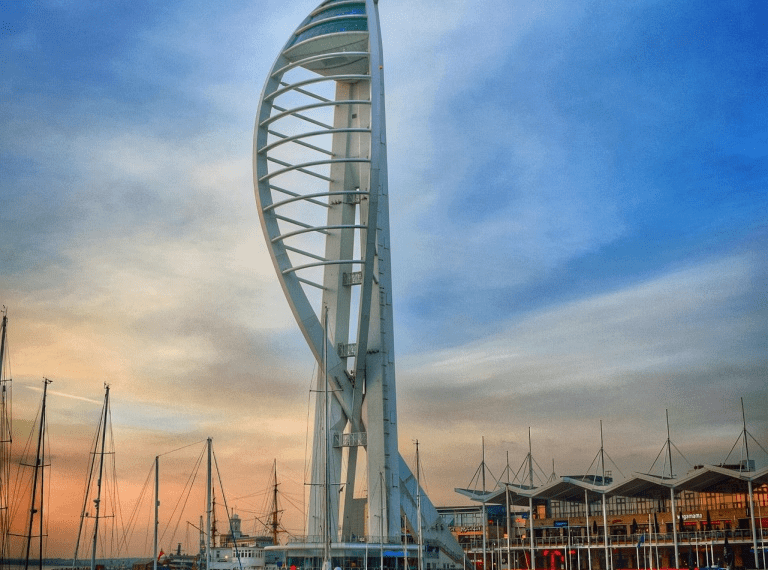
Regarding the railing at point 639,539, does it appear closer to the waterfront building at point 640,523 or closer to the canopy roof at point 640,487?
the waterfront building at point 640,523

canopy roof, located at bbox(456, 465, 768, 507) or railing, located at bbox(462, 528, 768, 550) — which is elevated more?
canopy roof, located at bbox(456, 465, 768, 507)

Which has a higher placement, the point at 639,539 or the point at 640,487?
the point at 640,487

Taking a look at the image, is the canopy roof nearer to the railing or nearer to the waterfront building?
the waterfront building

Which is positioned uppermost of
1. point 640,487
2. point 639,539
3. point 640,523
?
point 640,487

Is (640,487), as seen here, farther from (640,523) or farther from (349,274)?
(349,274)

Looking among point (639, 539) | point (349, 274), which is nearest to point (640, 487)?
point (639, 539)

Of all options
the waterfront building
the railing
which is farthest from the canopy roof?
the railing

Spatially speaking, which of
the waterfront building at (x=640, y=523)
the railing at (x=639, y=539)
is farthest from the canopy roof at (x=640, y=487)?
the railing at (x=639, y=539)

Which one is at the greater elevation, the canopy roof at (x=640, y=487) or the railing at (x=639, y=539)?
the canopy roof at (x=640, y=487)

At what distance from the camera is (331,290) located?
190 feet

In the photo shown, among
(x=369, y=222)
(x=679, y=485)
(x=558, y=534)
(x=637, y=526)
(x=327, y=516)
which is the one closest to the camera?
(x=327, y=516)

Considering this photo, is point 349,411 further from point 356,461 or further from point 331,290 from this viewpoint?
point 331,290

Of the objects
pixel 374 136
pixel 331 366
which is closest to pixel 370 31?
pixel 374 136

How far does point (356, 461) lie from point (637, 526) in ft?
121
